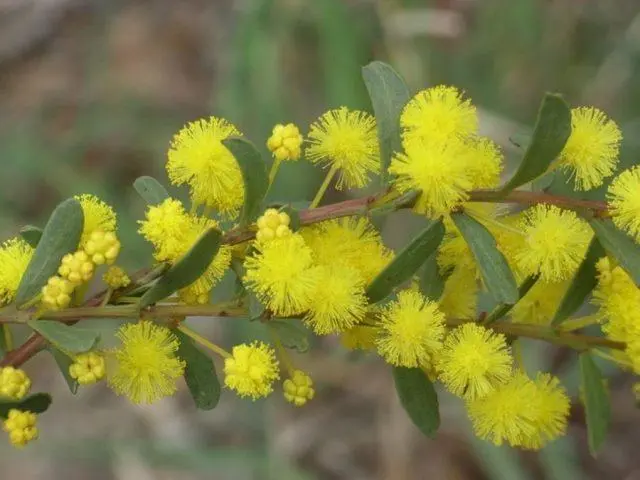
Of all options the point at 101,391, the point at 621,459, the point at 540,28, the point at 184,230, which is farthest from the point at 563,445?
the point at 184,230

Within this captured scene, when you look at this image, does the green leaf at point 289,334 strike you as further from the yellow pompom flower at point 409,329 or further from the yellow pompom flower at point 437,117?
the yellow pompom flower at point 437,117

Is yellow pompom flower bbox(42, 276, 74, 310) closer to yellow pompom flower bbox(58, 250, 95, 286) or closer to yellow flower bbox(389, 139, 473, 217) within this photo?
yellow pompom flower bbox(58, 250, 95, 286)

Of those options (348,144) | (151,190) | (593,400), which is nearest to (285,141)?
(348,144)

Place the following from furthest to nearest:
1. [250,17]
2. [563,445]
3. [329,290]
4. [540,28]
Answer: [540,28] → [250,17] → [563,445] → [329,290]

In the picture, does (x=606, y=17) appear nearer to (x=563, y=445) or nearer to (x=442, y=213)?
(x=563, y=445)

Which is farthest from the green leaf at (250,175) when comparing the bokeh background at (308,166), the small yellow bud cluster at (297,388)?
the bokeh background at (308,166)

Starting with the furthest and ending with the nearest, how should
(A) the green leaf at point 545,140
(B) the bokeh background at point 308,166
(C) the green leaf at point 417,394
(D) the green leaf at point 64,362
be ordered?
(B) the bokeh background at point 308,166
(C) the green leaf at point 417,394
(D) the green leaf at point 64,362
(A) the green leaf at point 545,140
